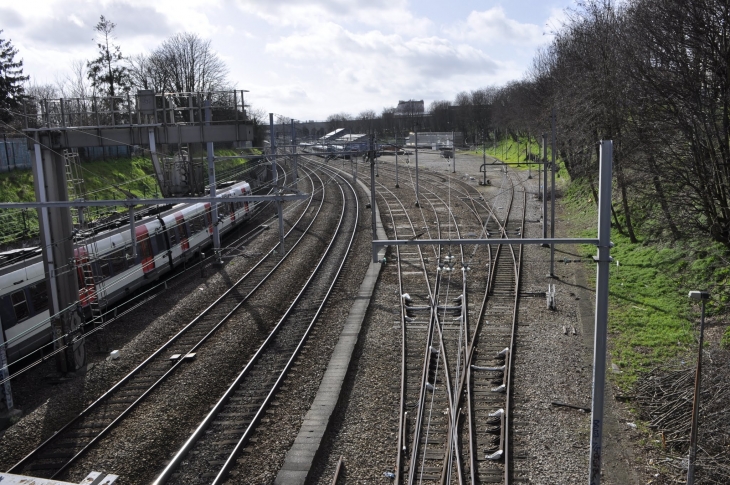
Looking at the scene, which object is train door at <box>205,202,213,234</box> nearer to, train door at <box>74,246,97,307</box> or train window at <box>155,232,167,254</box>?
train window at <box>155,232,167,254</box>

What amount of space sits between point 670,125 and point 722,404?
8.94 meters

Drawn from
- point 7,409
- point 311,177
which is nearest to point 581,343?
point 7,409

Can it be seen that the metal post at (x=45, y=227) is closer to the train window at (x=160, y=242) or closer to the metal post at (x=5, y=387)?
the metal post at (x=5, y=387)

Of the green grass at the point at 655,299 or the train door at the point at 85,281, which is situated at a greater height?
the train door at the point at 85,281

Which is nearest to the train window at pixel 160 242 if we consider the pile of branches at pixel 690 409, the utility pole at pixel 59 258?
the utility pole at pixel 59 258

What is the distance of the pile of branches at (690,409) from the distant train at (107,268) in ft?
23.1

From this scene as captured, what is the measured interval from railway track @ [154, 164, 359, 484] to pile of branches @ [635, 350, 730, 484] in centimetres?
584

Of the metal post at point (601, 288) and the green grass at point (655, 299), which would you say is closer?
the metal post at point (601, 288)

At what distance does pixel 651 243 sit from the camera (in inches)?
749

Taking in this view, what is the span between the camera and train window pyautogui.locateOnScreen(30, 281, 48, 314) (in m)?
12.5

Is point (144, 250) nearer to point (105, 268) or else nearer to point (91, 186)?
point (105, 268)

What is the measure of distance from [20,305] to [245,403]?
5.08 m

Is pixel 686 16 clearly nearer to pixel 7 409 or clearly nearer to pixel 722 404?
pixel 722 404

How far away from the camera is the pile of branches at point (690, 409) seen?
26.2 ft
